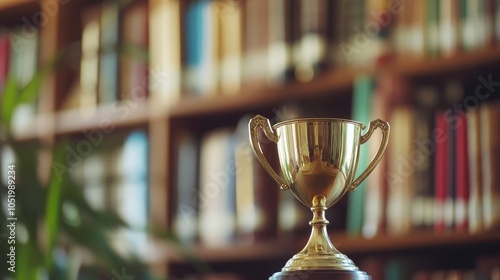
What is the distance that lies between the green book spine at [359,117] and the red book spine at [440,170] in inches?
6.1

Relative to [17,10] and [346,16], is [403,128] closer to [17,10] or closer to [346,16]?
[346,16]

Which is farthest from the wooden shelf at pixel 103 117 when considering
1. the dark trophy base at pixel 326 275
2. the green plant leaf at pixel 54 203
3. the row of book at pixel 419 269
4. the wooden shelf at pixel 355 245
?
the dark trophy base at pixel 326 275

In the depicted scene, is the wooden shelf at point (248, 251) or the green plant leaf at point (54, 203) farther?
the wooden shelf at point (248, 251)

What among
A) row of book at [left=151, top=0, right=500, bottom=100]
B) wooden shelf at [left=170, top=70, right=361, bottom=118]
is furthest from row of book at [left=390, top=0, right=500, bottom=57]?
wooden shelf at [left=170, top=70, right=361, bottom=118]

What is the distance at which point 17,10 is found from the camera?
2.55m

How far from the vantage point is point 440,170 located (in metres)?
1.67

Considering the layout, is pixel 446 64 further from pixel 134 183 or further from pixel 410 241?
pixel 134 183

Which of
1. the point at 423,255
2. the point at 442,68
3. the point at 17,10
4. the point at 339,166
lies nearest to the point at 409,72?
the point at 442,68

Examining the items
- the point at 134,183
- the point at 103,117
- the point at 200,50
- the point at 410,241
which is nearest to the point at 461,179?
the point at 410,241

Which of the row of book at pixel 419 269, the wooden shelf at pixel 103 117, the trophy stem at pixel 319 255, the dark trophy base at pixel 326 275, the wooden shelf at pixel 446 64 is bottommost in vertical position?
the dark trophy base at pixel 326 275

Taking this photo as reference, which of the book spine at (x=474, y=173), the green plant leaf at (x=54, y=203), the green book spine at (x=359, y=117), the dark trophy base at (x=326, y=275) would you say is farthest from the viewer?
the green book spine at (x=359, y=117)

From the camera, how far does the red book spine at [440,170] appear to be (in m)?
1.65

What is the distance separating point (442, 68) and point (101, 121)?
0.93 m

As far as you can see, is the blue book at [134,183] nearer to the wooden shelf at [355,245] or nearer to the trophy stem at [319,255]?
the wooden shelf at [355,245]
